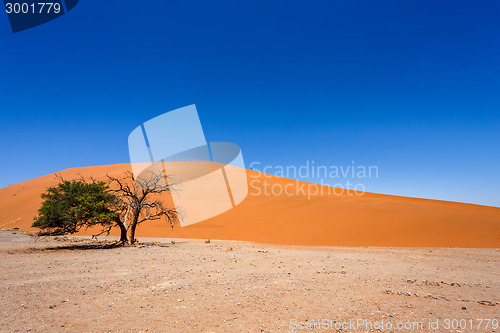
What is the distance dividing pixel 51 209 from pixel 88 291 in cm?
1078

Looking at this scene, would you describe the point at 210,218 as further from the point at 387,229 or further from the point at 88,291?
the point at 88,291

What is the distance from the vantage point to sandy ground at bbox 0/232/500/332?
4.38 m

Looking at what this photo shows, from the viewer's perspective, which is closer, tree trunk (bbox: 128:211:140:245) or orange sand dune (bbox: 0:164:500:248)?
tree trunk (bbox: 128:211:140:245)

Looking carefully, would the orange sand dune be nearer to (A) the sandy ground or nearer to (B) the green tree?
(A) the sandy ground

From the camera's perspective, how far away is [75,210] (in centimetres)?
1400

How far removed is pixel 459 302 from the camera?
5676 mm

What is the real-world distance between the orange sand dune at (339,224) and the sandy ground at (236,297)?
10.4m

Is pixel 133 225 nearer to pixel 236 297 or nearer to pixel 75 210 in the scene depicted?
pixel 75 210

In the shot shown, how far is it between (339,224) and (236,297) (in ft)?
65.8

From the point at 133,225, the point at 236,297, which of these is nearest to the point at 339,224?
the point at 133,225

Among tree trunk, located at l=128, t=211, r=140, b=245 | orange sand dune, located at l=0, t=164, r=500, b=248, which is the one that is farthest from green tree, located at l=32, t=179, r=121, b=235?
orange sand dune, located at l=0, t=164, r=500, b=248

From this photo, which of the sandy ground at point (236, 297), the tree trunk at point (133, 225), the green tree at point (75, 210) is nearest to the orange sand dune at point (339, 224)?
the tree trunk at point (133, 225)

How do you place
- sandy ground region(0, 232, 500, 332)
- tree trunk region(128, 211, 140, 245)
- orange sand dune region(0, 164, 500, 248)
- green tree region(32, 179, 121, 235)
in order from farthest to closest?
1. orange sand dune region(0, 164, 500, 248)
2. tree trunk region(128, 211, 140, 245)
3. green tree region(32, 179, 121, 235)
4. sandy ground region(0, 232, 500, 332)

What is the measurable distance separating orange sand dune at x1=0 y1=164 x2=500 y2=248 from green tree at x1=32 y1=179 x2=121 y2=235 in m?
10.8
